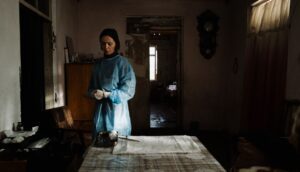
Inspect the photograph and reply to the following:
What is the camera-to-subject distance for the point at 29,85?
3770 mm

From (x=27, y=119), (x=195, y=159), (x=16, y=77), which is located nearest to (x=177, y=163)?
(x=195, y=159)

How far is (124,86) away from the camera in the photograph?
104 inches

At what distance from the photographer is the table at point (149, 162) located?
1427 mm

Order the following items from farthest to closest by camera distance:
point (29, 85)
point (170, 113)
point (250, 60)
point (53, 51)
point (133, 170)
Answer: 1. point (170, 113)
2. point (250, 60)
3. point (53, 51)
4. point (29, 85)
5. point (133, 170)

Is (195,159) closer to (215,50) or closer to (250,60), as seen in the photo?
(250,60)

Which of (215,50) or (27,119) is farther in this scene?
(215,50)

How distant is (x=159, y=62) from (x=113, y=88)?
884 cm

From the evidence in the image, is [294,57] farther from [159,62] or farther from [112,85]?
[159,62]

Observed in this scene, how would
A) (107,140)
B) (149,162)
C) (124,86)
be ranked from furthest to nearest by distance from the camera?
(124,86), (107,140), (149,162)

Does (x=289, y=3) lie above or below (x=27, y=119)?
above

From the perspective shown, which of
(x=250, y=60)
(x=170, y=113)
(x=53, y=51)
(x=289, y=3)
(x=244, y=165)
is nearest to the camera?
(x=244, y=165)

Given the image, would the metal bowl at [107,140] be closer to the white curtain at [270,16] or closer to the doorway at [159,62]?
the white curtain at [270,16]

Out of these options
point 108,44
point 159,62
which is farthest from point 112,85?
point 159,62

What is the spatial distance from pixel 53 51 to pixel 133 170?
3028 mm
